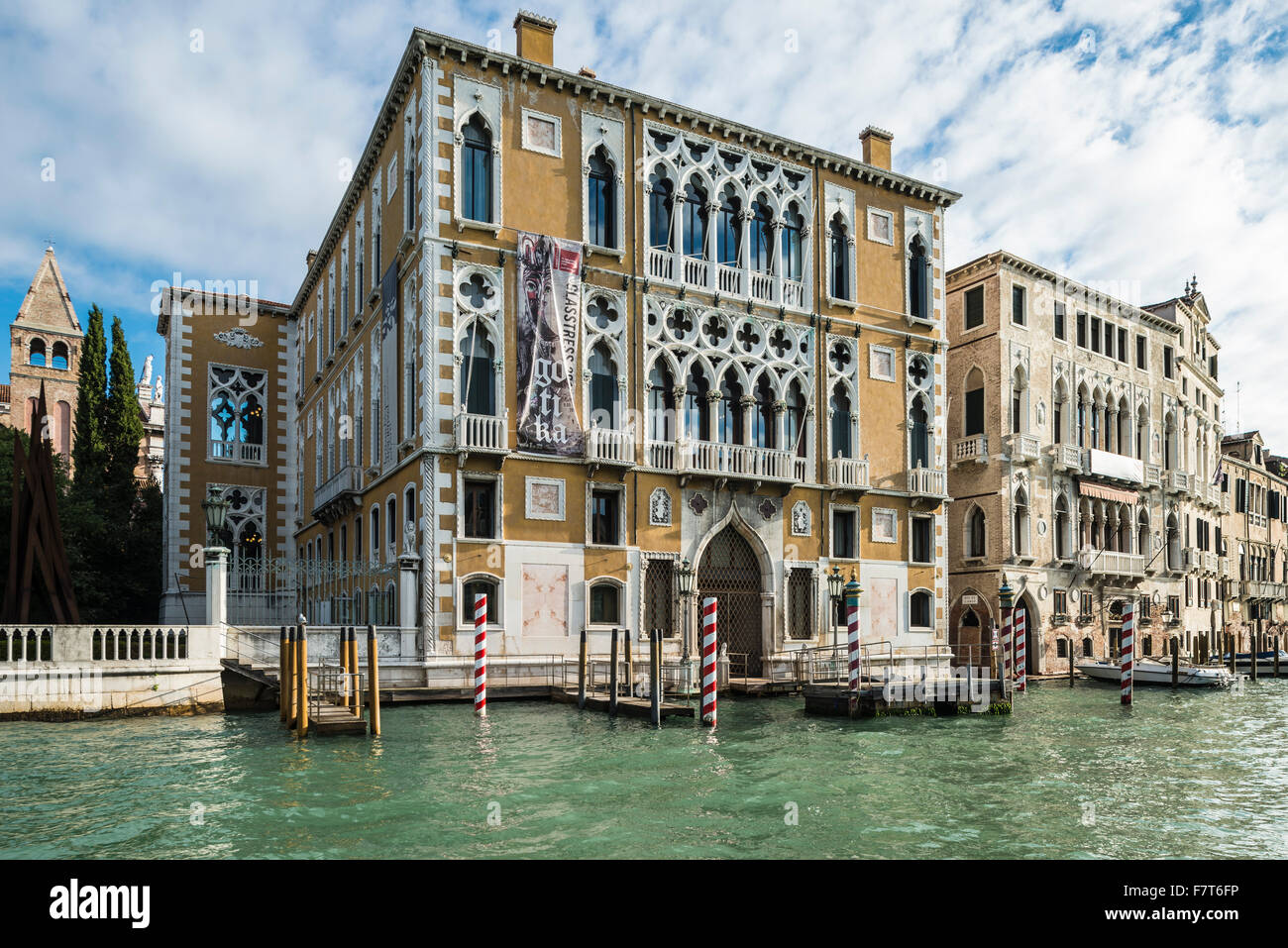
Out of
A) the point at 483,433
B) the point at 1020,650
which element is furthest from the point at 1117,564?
the point at 483,433

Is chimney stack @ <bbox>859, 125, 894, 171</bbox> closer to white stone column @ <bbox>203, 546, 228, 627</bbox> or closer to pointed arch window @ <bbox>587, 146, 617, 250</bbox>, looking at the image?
Result: pointed arch window @ <bbox>587, 146, 617, 250</bbox>

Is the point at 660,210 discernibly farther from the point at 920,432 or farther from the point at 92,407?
the point at 92,407

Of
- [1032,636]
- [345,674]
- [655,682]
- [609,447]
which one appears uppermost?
[609,447]

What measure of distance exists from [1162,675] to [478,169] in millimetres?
21996

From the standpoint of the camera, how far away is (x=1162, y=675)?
27.0 metres

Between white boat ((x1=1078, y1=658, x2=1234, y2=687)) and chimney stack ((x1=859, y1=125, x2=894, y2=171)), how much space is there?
1467 cm

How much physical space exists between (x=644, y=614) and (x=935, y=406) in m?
9.58

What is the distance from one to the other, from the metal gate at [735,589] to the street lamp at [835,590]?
160 cm

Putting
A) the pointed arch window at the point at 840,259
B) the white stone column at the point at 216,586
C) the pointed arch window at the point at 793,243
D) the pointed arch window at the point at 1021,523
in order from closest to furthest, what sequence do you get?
the white stone column at the point at 216,586, the pointed arch window at the point at 793,243, the pointed arch window at the point at 840,259, the pointed arch window at the point at 1021,523

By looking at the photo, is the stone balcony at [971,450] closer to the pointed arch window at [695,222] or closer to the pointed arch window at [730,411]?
the pointed arch window at [730,411]

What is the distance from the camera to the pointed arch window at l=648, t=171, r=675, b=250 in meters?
21.1

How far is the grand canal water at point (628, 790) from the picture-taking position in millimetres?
7648

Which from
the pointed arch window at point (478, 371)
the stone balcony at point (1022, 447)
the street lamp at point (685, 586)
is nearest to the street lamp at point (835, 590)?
the street lamp at point (685, 586)
